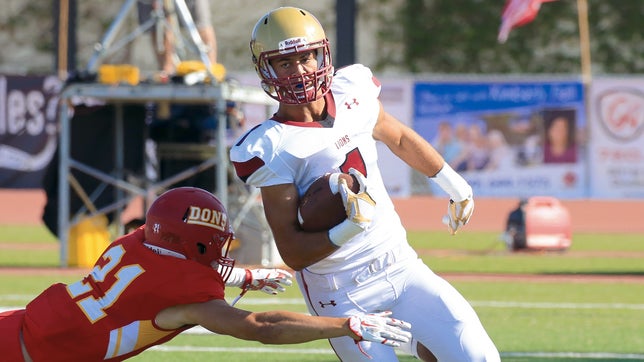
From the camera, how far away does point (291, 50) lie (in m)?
4.88

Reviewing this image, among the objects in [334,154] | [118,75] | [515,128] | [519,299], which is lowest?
[519,299]

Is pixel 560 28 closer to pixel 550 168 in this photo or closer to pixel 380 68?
pixel 380 68

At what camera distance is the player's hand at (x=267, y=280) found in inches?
202

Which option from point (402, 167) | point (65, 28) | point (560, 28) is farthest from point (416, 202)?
point (560, 28)

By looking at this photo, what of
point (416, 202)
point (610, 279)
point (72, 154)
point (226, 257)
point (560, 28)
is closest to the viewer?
point (226, 257)

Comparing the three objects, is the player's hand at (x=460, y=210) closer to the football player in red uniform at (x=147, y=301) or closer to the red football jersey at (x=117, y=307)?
the football player in red uniform at (x=147, y=301)

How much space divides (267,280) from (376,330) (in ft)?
3.37

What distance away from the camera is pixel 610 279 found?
11414 millimetres

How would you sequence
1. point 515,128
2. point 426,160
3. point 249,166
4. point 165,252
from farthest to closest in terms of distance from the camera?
point 515,128
point 426,160
point 249,166
point 165,252

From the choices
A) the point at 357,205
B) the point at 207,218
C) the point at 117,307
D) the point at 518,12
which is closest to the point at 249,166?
the point at 207,218

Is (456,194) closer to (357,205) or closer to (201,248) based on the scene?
(357,205)

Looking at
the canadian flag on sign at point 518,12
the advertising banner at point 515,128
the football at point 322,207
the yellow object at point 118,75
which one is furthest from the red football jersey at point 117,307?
the advertising banner at point 515,128

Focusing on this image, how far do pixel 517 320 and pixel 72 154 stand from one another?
5.34m

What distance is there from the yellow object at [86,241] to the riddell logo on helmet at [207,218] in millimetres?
7593
